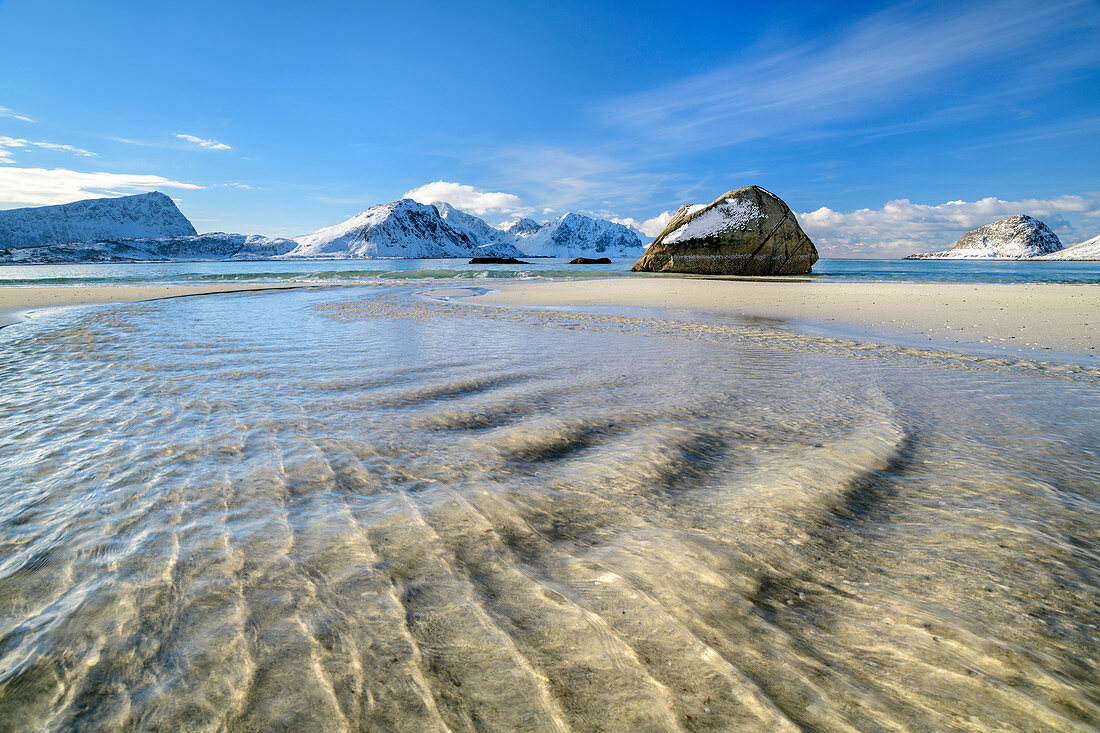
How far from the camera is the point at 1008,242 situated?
420 ft

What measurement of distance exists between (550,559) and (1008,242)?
181 metres

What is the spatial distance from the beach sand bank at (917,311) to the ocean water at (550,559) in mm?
3552

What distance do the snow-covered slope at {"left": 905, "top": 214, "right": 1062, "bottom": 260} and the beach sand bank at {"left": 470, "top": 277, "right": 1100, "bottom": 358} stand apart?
13931 centimetres

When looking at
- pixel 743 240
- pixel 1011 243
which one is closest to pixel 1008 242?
pixel 1011 243

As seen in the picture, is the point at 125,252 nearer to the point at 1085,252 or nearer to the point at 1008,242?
the point at 1085,252

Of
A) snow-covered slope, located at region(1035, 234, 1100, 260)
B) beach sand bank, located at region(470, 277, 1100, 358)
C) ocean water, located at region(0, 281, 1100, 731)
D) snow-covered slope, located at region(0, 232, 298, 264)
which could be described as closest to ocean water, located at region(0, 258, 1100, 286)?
beach sand bank, located at region(470, 277, 1100, 358)

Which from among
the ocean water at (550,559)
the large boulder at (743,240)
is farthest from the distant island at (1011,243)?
the ocean water at (550,559)

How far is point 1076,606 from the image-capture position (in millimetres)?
1682

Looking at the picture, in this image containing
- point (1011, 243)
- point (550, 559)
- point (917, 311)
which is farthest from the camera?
point (1011, 243)

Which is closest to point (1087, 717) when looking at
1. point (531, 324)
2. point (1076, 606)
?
point (1076, 606)

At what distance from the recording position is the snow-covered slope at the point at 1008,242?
394 ft

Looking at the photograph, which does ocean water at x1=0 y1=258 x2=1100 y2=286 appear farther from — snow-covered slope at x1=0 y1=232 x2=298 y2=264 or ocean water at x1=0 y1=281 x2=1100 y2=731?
snow-covered slope at x1=0 y1=232 x2=298 y2=264

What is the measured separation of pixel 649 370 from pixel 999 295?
1519 centimetres

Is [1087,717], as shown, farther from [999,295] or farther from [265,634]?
[999,295]
